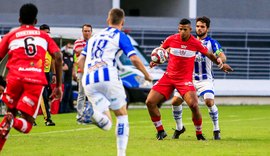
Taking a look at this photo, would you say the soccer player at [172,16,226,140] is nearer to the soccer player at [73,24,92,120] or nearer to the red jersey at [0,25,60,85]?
the soccer player at [73,24,92,120]

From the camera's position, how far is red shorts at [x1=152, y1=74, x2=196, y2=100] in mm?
17844

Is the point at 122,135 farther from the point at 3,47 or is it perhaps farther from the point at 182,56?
the point at 182,56

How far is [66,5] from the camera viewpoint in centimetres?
4438

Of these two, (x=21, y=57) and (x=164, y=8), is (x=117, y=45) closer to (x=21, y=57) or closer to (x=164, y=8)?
(x=21, y=57)

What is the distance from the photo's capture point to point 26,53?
1341 centimetres

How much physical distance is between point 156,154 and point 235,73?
24.9 m

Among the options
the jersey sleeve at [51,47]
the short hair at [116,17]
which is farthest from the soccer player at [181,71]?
the jersey sleeve at [51,47]

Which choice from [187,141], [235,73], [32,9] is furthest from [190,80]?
[235,73]

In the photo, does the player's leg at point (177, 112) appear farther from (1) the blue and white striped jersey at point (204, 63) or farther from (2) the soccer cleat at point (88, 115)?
(2) the soccer cleat at point (88, 115)

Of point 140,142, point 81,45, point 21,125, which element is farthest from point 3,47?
point 81,45

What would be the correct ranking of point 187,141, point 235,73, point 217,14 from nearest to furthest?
point 187,141 < point 235,73 < point 217,14

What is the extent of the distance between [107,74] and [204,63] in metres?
5.42

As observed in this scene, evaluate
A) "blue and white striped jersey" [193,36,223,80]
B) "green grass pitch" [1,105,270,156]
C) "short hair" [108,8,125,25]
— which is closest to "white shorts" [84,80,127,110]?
"short hair" [108,8,125,25]

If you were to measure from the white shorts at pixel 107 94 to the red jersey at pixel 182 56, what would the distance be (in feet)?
14.1
